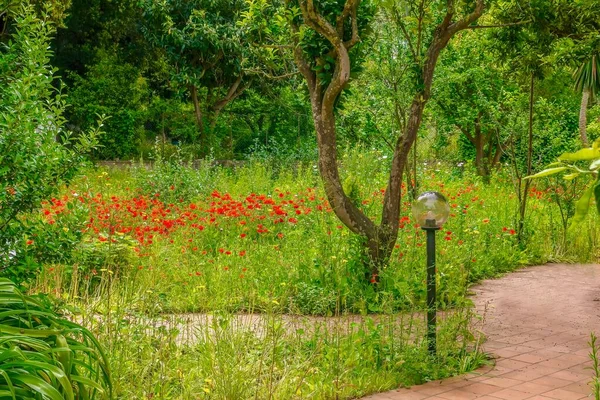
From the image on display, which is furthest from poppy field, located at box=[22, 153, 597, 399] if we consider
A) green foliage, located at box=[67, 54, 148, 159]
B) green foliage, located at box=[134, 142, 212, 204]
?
green foliage, located at box=[67, 54, 148, 159]

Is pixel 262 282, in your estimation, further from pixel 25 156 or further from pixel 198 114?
pixel 198 114

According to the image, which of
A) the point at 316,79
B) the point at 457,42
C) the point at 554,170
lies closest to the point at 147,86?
the point at 457,42

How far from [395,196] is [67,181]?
14.6 feet

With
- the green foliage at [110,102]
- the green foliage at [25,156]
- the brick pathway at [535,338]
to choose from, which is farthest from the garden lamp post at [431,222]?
the green foliage at [110,102]

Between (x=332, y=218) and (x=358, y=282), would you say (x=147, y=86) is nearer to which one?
(x=332, y=218)

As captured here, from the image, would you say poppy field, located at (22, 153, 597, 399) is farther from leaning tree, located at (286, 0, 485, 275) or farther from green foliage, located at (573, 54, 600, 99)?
green foliage, located at (573, 54, 600, 99)

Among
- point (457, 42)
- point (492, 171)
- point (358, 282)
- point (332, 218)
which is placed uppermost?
point (457, 42)

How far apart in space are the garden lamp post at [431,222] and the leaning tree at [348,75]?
66.6 inches

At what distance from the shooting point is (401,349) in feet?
21.3

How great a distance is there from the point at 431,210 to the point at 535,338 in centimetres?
210

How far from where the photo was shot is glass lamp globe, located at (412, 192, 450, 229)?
6656 mm

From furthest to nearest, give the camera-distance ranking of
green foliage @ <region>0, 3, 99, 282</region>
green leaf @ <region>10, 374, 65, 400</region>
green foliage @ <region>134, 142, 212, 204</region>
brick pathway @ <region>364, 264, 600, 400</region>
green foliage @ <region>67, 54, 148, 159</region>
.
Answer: green foliage @ <region>67, 54, 148, 159</region>, green foliage @ <region>134, 142, 212, 204</region>, brick pathway @ <region>364, 264, 600, 400</region>, green foliage @ <region>0, 3, 99, 282</region>, green leaf @ <region>10, 374, 65, 400</region>

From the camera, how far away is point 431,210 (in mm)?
6652

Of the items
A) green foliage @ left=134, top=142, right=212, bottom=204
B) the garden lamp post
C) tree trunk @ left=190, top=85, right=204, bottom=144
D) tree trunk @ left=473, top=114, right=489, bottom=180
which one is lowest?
the garden lamp post
